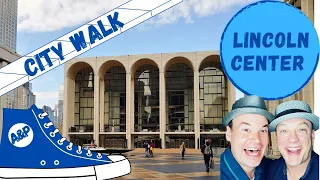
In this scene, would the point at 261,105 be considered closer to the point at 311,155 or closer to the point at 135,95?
the point at 311,155

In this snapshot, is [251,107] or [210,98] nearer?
[251,107]

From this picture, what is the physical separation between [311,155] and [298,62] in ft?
2.40

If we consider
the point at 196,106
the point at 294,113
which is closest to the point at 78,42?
the point at 294,113

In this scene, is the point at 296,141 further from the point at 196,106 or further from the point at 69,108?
the point at 69,108

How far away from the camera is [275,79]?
2807mm

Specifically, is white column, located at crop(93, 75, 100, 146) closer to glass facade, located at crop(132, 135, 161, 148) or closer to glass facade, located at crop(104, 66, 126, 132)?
glass facade, located at crop(104, 66, 126, 132)

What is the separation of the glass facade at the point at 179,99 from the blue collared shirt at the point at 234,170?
45.7 meters

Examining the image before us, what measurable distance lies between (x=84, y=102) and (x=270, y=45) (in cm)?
5004

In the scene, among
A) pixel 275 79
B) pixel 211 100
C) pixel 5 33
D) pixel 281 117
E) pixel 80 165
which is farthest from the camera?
pixel 211 100

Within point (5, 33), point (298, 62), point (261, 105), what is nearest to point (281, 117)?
point (261, 105)

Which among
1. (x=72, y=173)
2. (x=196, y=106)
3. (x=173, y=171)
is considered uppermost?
(x=196, y=106)

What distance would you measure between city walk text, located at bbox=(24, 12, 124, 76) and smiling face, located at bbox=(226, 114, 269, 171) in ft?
5.27

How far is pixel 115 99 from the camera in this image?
50531 millimetres

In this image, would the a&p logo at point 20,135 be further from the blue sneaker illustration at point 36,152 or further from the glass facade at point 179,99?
the glass facade at point 179,99
